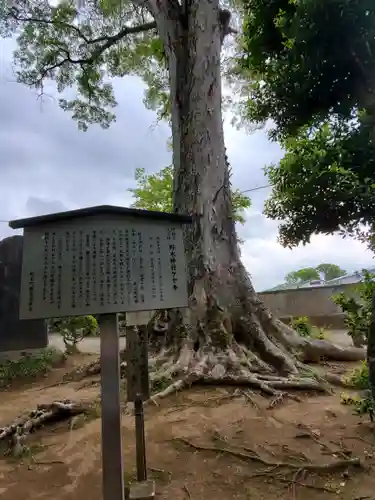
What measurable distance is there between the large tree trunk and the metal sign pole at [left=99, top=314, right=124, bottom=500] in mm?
2009

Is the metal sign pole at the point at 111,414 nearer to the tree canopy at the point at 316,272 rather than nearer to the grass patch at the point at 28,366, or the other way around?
the grass patch at the point at 28,366

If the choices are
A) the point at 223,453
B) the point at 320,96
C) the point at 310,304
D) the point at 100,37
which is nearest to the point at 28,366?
the point at 223,453

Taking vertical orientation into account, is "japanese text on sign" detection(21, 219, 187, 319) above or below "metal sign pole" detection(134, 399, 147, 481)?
above

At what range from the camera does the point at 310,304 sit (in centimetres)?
1089

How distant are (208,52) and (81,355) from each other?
6.47 m

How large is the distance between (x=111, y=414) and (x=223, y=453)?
119cm

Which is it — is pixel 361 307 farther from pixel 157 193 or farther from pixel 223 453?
pixel 157 193

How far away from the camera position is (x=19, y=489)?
254 cm

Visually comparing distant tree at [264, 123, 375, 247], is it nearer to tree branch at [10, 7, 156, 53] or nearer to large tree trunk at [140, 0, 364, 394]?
large tree trunk at [140, 0, 364, 394]

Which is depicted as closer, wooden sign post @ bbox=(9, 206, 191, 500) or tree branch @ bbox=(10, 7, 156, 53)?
wooden sign post @ bbox=(9, 206, 191, 500)

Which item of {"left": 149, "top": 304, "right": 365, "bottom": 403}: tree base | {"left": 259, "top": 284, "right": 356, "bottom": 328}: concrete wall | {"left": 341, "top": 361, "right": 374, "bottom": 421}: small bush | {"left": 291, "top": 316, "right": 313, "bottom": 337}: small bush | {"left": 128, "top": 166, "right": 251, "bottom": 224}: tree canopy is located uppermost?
{"left": 128, "top": 166, "right": 251, "bottom": 224}: tree canopy

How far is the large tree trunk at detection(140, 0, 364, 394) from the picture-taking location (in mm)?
4691

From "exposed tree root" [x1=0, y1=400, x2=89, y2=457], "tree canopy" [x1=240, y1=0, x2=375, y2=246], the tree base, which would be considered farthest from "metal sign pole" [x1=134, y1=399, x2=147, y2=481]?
"tree canopy" [x1=240, y1=0, x2=375, y2=246]

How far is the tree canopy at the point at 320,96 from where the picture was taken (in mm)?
3471
